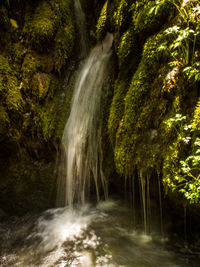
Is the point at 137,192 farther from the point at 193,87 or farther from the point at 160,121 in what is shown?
the point at 193,87

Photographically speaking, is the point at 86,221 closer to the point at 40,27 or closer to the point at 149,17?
the point at 149,17

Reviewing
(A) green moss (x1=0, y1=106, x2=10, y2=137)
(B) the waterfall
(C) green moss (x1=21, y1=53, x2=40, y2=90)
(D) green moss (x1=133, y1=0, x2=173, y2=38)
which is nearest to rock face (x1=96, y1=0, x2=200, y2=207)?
(D) green moss (x1=133, y1=0, x2=173, y2=38)

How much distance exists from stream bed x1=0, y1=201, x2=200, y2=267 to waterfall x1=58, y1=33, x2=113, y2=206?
0.42m

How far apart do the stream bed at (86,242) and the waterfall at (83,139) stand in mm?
422

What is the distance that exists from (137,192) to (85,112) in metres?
1.87

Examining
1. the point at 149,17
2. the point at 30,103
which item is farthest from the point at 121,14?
the point at 30,103

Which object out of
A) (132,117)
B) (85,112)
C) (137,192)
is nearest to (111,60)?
(85,112)

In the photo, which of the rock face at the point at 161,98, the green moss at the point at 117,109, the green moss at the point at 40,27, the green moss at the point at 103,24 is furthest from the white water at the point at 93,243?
the green moss at the point at 40,27

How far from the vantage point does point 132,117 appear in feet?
9.20

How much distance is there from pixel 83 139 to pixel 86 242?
5.81ft

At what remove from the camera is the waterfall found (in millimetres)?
3754

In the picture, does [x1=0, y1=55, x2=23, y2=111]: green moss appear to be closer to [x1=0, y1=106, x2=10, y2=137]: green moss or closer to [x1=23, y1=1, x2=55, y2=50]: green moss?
[x1=0, y1=106, x2=10, y2=137]: green moss

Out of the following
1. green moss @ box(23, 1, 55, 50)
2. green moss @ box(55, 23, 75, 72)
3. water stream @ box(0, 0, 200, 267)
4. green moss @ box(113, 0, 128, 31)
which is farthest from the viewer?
green moss @ box(55, 23, 75, 72)

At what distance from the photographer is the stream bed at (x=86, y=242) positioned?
245 cm
